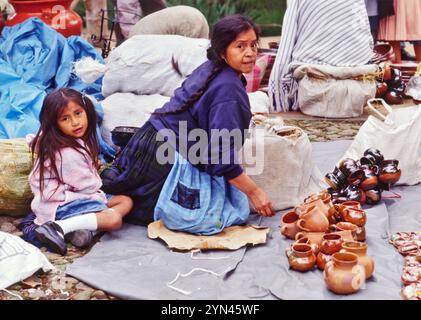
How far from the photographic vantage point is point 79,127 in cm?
416

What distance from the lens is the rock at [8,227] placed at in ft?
14.1

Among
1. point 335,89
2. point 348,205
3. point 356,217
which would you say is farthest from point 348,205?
point 335,89

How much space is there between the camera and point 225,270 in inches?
143

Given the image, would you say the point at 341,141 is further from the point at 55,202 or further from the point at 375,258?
the point at 55,202

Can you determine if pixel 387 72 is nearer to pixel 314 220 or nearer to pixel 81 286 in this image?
pixel 314 220

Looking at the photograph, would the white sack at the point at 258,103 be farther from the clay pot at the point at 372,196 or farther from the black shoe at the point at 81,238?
the black shoe at the point at 81,238

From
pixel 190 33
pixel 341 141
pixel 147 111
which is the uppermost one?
pixel 190 33

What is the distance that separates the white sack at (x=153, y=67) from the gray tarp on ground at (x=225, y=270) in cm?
171

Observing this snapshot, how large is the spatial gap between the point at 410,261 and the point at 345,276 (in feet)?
1.82

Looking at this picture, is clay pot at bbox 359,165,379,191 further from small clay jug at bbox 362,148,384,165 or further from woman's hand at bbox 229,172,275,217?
woman's hand at bbox 229,172,275,217

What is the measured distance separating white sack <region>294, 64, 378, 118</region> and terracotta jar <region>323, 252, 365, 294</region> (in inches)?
143
